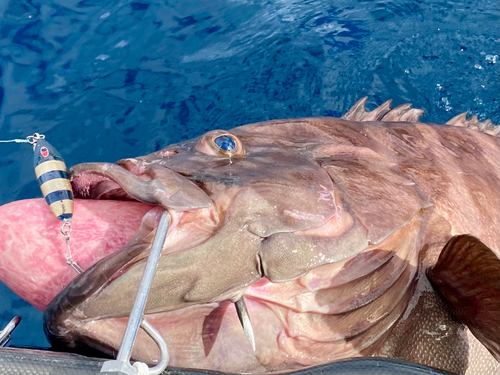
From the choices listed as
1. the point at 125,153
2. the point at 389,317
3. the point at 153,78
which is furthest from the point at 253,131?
the point at 153,78

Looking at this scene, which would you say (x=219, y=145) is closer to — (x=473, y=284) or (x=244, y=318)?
(x=244, y=318)

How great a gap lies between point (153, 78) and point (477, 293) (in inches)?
185

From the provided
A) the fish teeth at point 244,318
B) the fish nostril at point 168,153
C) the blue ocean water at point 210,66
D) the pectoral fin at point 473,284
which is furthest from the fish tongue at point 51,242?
the blue ocean water at point 210,66

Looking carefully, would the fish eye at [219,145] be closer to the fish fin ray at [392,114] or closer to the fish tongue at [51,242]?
the fish tongue at [51,242]

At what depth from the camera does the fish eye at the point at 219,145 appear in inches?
88.9

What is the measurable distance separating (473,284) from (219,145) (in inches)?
49.5

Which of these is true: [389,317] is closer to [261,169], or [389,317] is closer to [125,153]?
[261,169]

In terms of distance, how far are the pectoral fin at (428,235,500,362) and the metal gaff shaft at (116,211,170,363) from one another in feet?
4.19

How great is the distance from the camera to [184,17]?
22.3 feet

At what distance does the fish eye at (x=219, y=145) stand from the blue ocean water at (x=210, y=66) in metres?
3.19

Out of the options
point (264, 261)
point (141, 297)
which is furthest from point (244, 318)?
point (141, 297)

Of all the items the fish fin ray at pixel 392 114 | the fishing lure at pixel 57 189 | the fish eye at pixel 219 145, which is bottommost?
the fish fin ray at pixel 392 114

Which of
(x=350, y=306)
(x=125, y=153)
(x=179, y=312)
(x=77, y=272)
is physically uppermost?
(x=77, y=272)

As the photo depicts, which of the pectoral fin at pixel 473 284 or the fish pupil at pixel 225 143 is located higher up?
the fish pupil at pixel 225 143
